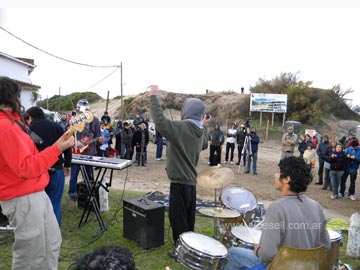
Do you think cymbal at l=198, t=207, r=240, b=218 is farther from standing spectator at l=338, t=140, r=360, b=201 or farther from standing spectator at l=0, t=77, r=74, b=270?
standing spectator at l=338, t=140, r=360, b=201

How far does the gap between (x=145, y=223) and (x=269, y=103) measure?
24.3 meters

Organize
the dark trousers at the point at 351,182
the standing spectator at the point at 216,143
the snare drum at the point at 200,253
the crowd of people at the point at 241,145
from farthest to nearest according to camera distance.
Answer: the standing spectator at the point at 216,143
the crowd of people at the point at 241,145
the dark trousers at the point at 351,182
the snare drum at the point at 200,253

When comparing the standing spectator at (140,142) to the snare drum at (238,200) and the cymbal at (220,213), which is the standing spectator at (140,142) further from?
the cymbal at (220,213)

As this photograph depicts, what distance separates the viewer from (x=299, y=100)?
30.5 m

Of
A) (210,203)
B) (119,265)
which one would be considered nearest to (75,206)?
(210,203)

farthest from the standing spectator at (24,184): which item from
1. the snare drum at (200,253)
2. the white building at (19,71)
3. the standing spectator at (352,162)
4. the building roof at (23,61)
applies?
the building roof at (23,61)

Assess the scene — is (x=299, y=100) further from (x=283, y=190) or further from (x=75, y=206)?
(x=283, y=190)

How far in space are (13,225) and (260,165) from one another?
1330 cm

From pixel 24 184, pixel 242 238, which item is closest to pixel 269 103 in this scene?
pixel 242 238

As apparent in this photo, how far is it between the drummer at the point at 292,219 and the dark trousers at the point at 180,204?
1593mm

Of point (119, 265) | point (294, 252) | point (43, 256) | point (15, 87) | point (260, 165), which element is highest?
point (15, 87)

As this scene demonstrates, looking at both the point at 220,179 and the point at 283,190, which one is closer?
the point at 283,190

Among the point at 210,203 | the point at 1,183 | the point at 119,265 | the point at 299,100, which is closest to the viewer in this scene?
the point at 119,265

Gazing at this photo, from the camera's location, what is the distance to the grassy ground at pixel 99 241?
162 inches
